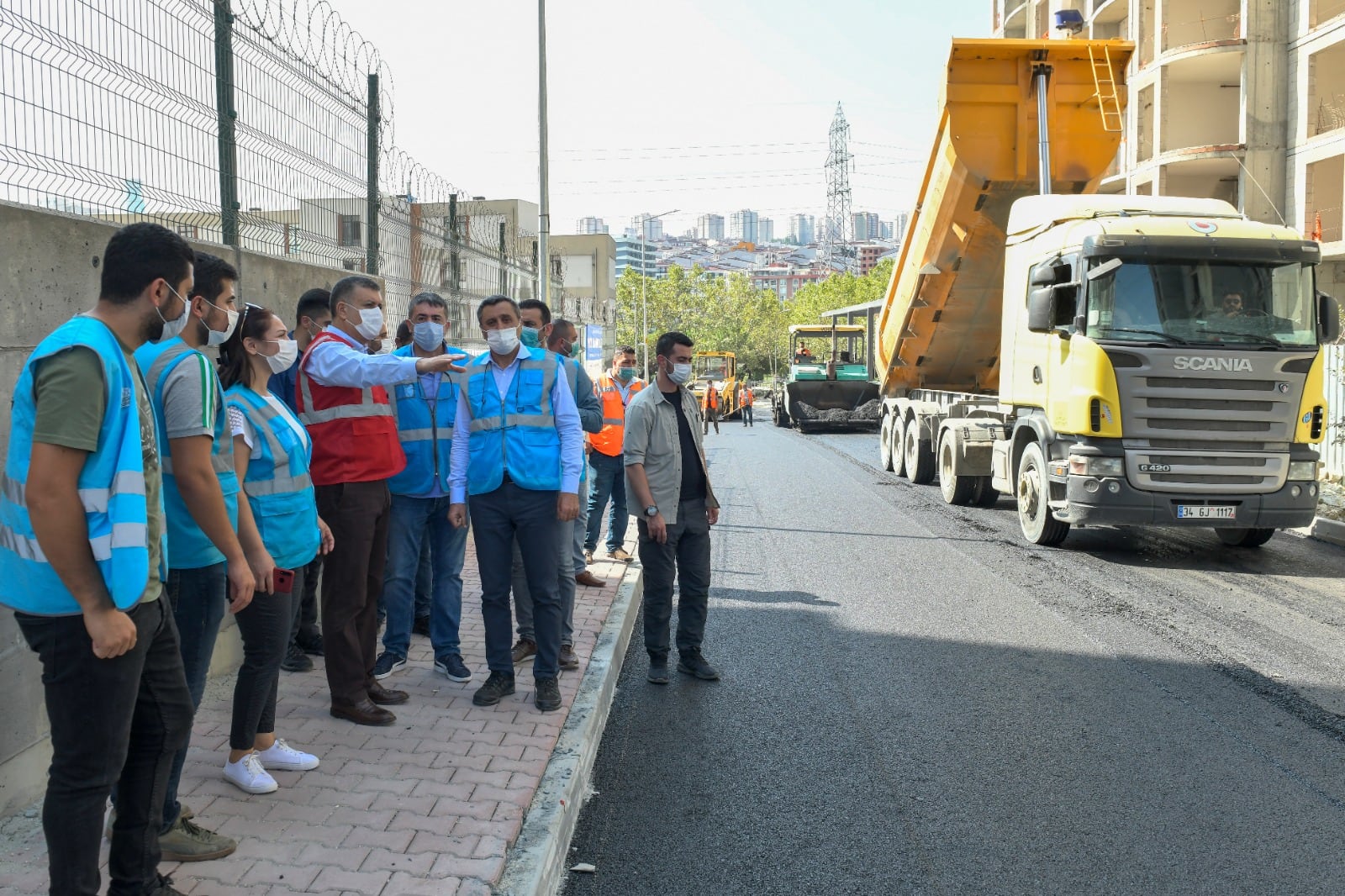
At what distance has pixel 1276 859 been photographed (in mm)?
4016

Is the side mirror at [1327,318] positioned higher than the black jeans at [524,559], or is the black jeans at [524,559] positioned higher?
the side mirror at [1327,318]

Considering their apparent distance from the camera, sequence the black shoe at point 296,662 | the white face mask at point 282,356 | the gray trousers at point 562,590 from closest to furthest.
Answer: the white face mask at point 282,356
the gray trousers at point 562,590
the black shoe at point 296,662

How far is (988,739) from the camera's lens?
531cm

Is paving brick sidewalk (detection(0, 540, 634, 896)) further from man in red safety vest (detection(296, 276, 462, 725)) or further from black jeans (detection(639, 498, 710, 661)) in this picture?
black jeans (detection(639, 498, 710, 661))

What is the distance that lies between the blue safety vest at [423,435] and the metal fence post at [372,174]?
319cm

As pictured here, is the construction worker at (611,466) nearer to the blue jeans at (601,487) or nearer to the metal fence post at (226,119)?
the blue jeans at (601,487)

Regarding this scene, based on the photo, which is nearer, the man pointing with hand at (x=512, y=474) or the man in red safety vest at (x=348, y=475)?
the man in red safety vest at (x=348, y=475)

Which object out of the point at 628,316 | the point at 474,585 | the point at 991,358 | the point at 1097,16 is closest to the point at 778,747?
the point at 474,585

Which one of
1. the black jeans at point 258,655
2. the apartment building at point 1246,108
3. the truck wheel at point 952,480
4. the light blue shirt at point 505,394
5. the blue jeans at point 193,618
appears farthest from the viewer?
the apartment building at point 1246,108

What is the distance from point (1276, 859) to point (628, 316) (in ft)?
257

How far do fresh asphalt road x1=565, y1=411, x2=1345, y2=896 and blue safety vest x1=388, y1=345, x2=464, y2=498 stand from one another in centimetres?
153

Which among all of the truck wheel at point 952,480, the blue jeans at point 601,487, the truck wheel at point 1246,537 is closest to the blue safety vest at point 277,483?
the blue jeans at point 601,487

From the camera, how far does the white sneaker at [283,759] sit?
4.50 m

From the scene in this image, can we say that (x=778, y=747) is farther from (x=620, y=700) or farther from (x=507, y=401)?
(x=507, y=401)
